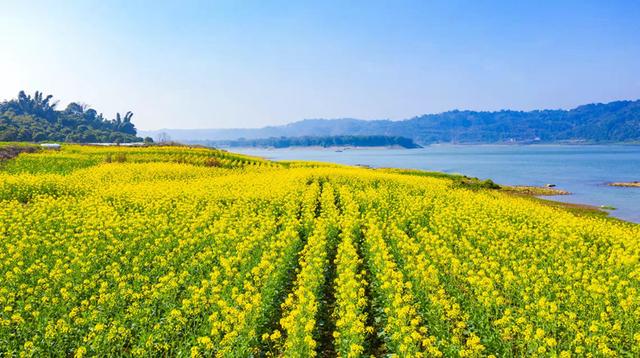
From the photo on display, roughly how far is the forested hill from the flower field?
105625mm

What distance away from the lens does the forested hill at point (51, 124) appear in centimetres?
11304

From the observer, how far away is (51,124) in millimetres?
151125

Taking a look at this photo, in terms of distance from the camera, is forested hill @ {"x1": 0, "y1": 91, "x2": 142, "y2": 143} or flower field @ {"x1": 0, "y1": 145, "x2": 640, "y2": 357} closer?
flower field @ {"x1": 0, "y1": 145, "x2": 640, "y2": 357}

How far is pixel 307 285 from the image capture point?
11492 millimetres

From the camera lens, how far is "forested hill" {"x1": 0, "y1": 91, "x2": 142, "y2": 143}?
11304cm

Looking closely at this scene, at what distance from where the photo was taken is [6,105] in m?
173

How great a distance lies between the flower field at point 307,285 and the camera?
8.55 meters

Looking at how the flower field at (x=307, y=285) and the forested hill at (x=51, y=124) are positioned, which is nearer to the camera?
the flower field at (x=307, y=285)

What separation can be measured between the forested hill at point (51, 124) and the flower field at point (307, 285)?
347ft

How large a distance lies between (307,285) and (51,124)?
165m

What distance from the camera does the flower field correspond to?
8555 mm

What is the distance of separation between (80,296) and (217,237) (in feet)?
16.5

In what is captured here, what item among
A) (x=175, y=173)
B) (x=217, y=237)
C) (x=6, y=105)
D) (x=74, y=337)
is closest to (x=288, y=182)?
(x=175, y=173)

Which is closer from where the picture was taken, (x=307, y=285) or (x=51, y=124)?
(x=307, y=285)
